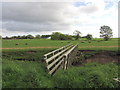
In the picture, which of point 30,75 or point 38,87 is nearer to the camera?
point 38,87

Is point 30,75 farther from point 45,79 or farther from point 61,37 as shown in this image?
point 61,37

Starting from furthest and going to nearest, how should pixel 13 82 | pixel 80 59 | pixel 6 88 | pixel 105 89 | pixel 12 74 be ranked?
pixel 80 59, pixel 12 74, pixel 105 89, pixel 13 82, pixel 6 88

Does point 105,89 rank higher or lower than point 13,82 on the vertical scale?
lower

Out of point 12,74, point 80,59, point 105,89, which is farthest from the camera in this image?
point 80,59

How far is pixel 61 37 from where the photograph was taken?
88.0 meters

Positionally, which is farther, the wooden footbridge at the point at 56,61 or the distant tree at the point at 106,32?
the distant tree at the point at 106,32

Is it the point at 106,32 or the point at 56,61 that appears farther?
the point at 106,32

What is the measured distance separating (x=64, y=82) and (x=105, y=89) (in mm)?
1659

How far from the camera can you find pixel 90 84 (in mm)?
5668

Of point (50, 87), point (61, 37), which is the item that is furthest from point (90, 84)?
point (61, 37)

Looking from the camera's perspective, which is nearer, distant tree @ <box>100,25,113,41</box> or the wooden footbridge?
the wooden footbridge

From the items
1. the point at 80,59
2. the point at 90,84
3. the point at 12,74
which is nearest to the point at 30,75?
the point at 12,74

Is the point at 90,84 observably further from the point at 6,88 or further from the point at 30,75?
the point at 6,88

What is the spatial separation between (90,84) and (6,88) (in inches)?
127
